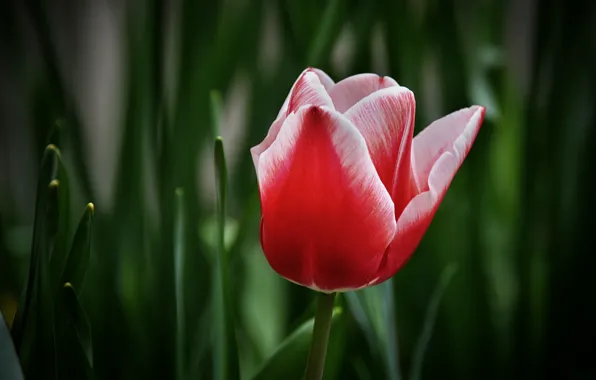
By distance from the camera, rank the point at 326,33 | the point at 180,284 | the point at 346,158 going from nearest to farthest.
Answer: the point at 346,158
the point at 180,284
the point at 326,33

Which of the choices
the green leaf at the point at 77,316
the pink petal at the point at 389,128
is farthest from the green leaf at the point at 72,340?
the pink petal at the point at 389,128

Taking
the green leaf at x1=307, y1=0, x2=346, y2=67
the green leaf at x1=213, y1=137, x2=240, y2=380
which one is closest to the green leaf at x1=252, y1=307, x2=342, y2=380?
the green leaf at x1=213, y1=137, x2=240, y2=380

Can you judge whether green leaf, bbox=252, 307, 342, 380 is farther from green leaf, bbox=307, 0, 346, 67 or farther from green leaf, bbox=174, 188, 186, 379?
green leaf, bbox=307, 0, 346, 67

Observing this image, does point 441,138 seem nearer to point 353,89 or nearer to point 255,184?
point 353,89

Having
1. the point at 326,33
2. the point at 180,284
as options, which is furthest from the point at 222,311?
the point at 326,33

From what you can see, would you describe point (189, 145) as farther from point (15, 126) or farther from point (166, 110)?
point (15, 126)

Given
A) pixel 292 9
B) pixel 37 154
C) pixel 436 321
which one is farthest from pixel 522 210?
pixel 37 154
